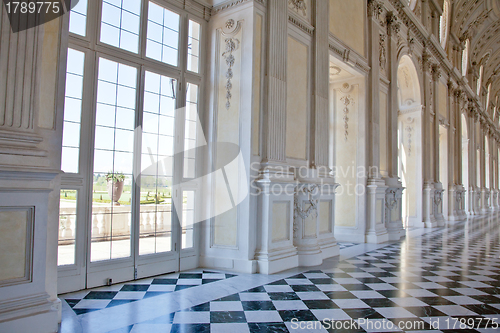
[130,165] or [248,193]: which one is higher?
[130,165]

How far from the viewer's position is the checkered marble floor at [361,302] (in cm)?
326

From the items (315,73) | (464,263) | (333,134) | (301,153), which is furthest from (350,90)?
(464,263)

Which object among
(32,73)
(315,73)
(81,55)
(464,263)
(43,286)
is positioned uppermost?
(315,73)

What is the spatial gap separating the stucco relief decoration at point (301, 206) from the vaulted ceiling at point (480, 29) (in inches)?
592

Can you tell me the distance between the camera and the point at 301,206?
6043 mm

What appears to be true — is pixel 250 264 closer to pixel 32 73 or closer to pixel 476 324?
pixel 476 324

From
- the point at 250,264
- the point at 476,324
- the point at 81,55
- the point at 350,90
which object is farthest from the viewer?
the point at 350,90

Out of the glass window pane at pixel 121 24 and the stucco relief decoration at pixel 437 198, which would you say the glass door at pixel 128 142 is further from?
the stucco relief decoration at pixel 437 198

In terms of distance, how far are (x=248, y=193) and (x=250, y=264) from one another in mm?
994

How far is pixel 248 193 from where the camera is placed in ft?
17.4

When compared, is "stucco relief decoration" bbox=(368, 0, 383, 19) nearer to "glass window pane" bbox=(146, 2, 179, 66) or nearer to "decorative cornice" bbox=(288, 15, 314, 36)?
"decorative cornice" bbox=(288, 15, 314, 36)

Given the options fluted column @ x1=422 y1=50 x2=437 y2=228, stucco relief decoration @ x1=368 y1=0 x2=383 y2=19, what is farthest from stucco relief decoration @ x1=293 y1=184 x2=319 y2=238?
fluted column @ x1=422 y1=50 x2=437 y2=228

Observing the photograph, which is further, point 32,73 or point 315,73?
point 315,73

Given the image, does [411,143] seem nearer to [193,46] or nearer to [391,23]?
[391,23]
